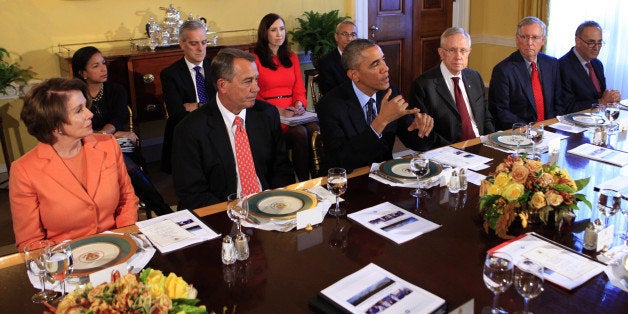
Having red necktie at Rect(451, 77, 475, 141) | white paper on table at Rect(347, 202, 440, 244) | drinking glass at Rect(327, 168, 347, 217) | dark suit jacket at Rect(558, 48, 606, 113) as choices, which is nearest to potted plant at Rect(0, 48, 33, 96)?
red necktie at Rect(451, 77, 475, 141)

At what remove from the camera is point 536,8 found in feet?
19.8

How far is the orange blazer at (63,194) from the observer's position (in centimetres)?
215

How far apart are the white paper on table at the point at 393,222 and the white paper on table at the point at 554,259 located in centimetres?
26

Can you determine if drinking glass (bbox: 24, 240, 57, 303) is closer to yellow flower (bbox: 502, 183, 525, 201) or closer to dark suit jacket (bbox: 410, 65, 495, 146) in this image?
yellow flower (bbox: 502, 183, 525, 201)

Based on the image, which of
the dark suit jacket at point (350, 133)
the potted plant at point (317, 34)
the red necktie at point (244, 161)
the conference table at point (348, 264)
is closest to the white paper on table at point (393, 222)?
the conference table at point (348, 264)

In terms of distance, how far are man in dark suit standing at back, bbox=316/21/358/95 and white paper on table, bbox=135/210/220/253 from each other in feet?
8.73

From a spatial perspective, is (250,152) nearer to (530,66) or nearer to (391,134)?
(391,134)

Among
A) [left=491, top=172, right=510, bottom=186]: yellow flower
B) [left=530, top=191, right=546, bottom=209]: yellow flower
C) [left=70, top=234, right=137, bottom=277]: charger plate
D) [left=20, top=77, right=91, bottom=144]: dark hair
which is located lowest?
[left=70, top=234, right=137, bottom=277]: charger plate

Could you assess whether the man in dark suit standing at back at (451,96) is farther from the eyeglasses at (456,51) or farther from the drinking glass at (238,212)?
the drinking glass at (238,212)

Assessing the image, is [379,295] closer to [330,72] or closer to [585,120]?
[585,120]

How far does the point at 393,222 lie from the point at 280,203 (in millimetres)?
405

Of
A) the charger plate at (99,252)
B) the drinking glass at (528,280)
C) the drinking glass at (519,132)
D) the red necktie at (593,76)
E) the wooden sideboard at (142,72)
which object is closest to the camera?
the drinking glass at (528,280)

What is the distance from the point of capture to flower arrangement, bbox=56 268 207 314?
113 centimetres

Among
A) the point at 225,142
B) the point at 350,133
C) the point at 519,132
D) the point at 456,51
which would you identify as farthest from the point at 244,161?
the point at 456,51
